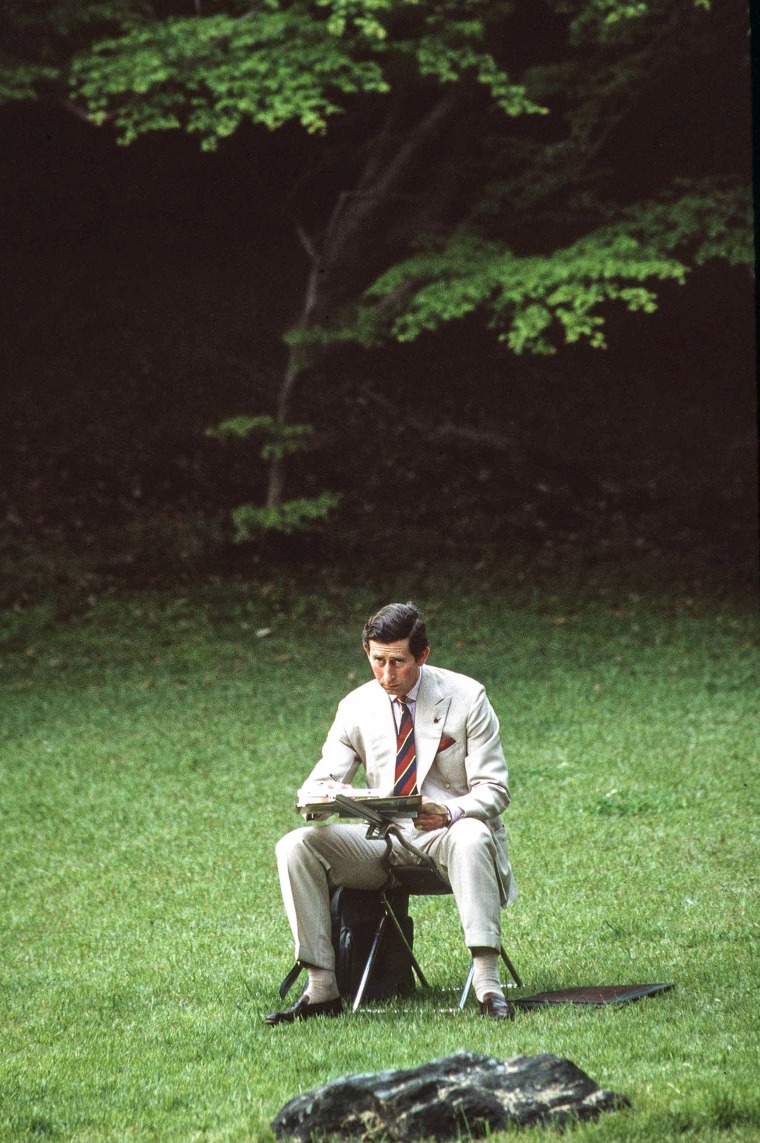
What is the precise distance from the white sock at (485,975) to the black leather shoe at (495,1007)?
18 mm

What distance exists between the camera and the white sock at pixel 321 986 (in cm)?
558

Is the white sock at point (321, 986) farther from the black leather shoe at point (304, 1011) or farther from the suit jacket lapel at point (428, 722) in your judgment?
the suit jacket lapel at point (428, 722)

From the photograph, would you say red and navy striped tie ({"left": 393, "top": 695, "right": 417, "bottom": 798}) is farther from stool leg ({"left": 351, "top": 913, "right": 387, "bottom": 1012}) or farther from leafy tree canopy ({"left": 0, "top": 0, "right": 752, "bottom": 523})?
leafy tree canopy ({"left": 0, "top": 0, "right": 752, "bottom": 523})

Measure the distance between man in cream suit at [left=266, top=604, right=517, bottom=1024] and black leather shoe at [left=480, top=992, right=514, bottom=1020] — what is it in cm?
26

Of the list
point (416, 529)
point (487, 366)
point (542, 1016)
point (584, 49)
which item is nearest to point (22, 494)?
point (416, 529)

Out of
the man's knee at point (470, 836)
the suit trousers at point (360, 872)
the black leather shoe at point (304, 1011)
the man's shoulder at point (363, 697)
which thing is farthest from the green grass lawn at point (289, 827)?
the man's shoulder at point (363, 697)

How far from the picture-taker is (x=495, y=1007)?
525 centimetres

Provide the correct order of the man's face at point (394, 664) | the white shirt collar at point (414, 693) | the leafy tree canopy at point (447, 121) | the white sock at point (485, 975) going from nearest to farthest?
the white sock at point (485, 975)
the man's face at point (394, 664)
the white shirt collar at point (414, 693)
the leafy tree canopy at point (447, 121)

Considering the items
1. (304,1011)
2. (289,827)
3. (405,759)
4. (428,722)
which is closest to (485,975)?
(304,1011)

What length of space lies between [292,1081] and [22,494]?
15180mm

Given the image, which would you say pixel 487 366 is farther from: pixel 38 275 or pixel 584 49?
pixel 38 275

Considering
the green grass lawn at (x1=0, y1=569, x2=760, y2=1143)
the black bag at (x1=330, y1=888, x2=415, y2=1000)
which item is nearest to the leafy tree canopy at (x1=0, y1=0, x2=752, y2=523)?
the green grass lawn at (x1=0, y1=569, x2=760, y2=1143)

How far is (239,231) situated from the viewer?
22188 millimetres

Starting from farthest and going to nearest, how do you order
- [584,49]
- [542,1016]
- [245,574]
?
[584,49] < [245,574] < [542,1016]
